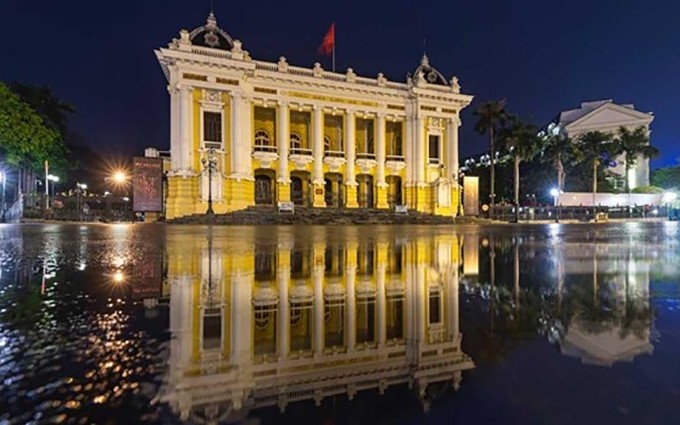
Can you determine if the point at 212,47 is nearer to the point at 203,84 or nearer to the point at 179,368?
the point at 203,84

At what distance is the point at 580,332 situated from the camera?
3004 millimetres

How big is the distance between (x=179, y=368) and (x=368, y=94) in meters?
44.3

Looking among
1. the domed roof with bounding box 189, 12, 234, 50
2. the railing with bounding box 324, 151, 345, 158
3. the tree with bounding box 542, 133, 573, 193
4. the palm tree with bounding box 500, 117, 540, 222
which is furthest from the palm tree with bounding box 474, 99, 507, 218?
the domed roof with bounding box 189, 12, 234, 50

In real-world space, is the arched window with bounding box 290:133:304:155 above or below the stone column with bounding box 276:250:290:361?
above

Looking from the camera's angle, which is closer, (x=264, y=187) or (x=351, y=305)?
(x=351, y=305)

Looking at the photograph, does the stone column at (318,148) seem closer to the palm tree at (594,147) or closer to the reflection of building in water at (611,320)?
the reflection of building in water at (611,320)

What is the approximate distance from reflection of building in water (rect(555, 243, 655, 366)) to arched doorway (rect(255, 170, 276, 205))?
3809 cm

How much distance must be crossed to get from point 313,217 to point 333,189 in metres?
11.6

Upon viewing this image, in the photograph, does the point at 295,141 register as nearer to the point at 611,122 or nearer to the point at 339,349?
Answer: the point at 339,349

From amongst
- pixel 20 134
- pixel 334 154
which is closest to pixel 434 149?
pixel 334 154

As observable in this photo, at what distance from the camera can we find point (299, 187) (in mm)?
45375

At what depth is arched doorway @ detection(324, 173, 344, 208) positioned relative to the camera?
44531 mm

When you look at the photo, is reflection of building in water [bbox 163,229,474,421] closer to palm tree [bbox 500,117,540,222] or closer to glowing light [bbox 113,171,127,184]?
palm tree [bbox 500,117,540,222]

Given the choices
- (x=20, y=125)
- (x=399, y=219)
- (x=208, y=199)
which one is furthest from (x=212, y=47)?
(x=399, y=219)
